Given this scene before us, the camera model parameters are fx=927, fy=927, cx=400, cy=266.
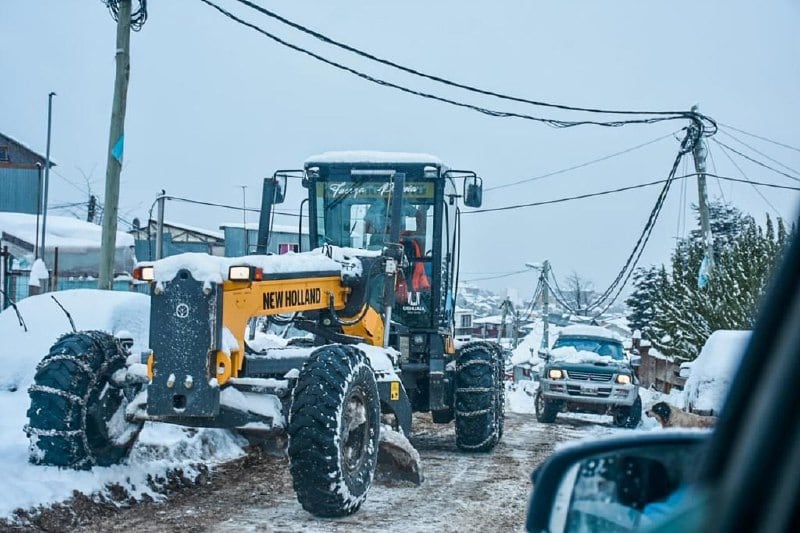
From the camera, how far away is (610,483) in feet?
7.20

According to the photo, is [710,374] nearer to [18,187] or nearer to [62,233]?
[62,233]

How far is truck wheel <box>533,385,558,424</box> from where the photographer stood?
664 inches

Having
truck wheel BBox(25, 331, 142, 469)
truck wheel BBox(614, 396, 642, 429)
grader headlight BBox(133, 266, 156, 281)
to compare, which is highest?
grader headlight BBox(133, 266, 156, 281)

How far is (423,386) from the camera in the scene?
11000 millimetres

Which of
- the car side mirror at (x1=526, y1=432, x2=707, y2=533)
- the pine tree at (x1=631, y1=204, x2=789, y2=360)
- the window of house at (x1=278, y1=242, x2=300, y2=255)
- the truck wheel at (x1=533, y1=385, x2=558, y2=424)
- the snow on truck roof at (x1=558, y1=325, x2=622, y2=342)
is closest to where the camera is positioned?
the car side mirror at (x1=526, y1=432, x2=707, y2=533)

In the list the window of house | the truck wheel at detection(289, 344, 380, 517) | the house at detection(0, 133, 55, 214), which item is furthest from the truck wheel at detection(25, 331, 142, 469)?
the house at detection(0, 133, 55, 214)

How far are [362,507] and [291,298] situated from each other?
1846mm

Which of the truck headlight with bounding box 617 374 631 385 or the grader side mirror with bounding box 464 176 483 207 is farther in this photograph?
the truck headlight with bounding box 617 374 631 385

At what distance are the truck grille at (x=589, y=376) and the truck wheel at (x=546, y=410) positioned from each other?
645mm

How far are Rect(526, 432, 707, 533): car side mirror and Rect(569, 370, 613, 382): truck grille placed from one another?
48.1 ft

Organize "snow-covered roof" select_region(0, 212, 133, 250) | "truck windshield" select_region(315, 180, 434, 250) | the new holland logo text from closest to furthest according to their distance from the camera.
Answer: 1. the new holland logo text
2. "truck windshield" select_region(315, 180, 434, 250)
3. "snow-covered roof" select_region(0, 212, 133, 250)

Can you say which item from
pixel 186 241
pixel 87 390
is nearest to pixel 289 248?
pixel 87 390

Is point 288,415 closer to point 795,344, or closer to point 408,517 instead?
point 408,517

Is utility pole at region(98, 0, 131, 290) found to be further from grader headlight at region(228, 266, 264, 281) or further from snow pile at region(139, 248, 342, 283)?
grader headlight at region(228, 266, 264, 281)
